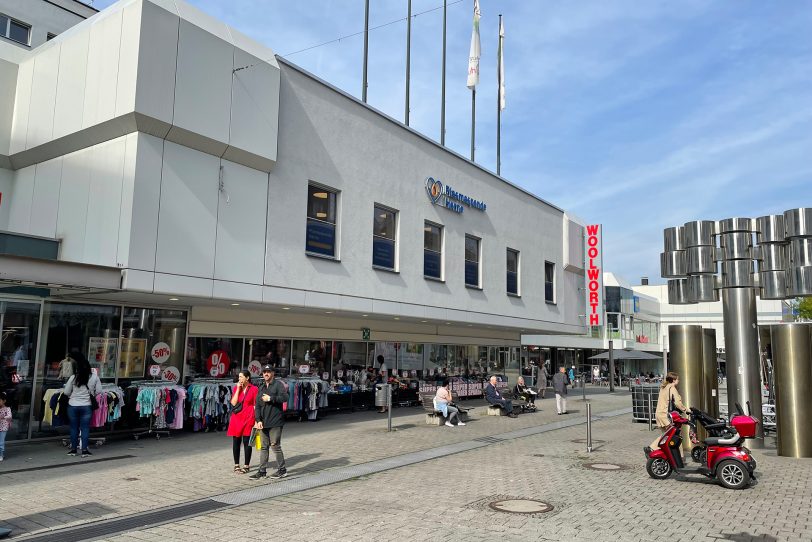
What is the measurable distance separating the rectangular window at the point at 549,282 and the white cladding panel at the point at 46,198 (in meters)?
21.5

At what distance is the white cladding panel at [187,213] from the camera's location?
12523 millimetres

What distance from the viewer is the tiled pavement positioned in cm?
717

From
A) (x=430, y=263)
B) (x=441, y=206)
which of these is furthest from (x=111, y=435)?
(x=441, y=206)

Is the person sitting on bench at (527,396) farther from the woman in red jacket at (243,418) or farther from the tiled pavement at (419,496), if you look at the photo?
the woman in red jacket at (243,418)

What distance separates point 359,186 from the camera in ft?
59.4

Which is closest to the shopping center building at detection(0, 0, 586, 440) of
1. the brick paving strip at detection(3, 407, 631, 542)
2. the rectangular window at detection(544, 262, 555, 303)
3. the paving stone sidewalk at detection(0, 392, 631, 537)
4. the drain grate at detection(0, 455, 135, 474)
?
the paving stone sidewalk at detection(0, 392, 631, 537)

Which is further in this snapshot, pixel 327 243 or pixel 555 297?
pixel 555 297

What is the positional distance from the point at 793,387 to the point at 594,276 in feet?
66.2

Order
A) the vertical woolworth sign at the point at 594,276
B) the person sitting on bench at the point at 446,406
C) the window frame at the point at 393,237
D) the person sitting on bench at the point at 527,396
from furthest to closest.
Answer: the vertical woolworth sign at the point at 594,276 → the person sitting on bench at the point at 527,396 → the window frame at the point at 393,237 → the person sitting on bench at the point at 446,406

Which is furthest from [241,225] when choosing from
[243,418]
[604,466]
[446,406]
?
[604,466]

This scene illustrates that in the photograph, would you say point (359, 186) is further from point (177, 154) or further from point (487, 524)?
point (487, 524)

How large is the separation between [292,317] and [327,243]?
9.03 ft

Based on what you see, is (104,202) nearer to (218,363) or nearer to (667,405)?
(218,363)

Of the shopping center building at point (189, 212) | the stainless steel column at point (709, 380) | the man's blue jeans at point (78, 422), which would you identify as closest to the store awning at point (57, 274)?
the shopping center building at point (189, 212)
